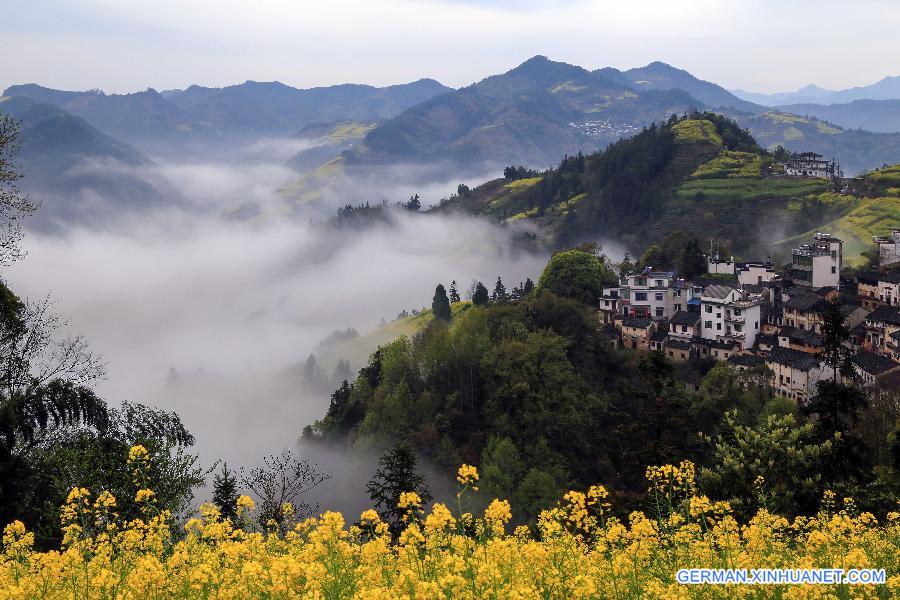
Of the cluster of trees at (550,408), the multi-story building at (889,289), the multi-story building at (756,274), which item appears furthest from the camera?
the multi-story building at (756,274)

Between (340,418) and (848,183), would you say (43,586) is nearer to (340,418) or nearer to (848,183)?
(340,418)

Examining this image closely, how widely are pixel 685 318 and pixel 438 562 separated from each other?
2545 inches

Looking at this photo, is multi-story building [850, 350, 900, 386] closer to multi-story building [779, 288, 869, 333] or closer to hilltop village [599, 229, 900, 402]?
hilltop village [599, 229, 900, 402]

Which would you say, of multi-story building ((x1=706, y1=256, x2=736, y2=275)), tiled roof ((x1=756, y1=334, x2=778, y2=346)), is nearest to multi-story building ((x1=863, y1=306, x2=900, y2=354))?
tiled roof ((x1=756, y1=334, x2=778, y2=346))

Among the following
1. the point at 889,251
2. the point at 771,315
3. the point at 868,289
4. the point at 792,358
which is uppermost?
the point at 889,251

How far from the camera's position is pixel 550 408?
5466 centimetres

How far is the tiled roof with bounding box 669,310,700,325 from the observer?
69.4 m

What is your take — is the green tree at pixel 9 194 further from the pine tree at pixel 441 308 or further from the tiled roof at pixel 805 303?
the pine tree at pixel 441 308

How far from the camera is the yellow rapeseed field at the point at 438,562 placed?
8.24m

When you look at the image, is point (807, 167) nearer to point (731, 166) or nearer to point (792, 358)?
point (731, 166)

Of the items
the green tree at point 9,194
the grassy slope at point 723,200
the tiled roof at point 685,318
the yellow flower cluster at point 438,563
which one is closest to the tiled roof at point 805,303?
the tiled roof at point 685,318

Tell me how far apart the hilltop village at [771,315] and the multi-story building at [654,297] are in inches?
4.0

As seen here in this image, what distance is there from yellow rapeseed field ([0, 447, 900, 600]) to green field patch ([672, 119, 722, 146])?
169 metres

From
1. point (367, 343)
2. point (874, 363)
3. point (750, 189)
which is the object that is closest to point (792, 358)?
point (874, 363)
